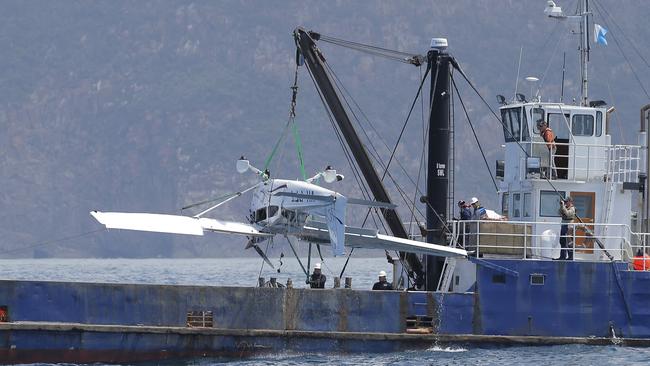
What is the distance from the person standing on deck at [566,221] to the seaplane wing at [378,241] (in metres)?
2.40

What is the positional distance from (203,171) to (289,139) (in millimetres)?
12269

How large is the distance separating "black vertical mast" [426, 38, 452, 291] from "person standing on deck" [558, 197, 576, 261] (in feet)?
8.97

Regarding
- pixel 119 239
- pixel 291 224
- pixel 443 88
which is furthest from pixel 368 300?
pixel 119 239

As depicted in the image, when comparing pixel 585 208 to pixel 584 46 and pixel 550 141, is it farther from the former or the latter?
pixel 584 46

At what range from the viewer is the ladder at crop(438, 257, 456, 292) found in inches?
1291

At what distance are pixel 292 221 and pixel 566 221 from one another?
250 inches

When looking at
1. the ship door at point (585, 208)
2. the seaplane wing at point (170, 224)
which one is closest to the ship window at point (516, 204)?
the ship door at point (585, 208)

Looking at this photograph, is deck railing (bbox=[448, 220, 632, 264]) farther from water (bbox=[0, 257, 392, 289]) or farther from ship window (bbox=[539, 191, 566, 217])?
water (bbox=[0, 257, 392, 289])

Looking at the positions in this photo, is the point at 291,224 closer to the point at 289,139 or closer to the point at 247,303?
the point at 247,303

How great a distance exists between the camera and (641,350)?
32688 millimetres

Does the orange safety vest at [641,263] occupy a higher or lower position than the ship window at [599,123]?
lower

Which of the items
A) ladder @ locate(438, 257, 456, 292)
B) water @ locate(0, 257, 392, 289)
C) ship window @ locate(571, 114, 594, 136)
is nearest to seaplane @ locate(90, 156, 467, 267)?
ladder @ locate(438, 257, 456, 292)

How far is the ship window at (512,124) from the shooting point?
34.6 metres

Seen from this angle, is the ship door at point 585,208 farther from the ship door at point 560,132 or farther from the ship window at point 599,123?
the ship window at point 599,123
